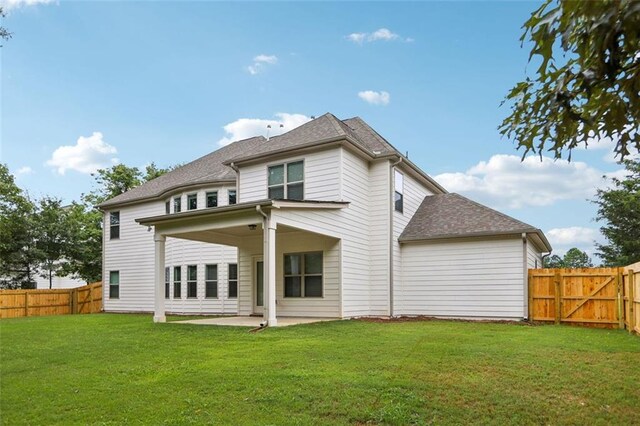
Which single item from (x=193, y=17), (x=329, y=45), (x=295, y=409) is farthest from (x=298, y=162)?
(x=295, y=409)

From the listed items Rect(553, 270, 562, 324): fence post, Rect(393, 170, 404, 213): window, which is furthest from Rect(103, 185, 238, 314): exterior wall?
Rect(553, 270, 562, 324): fence post

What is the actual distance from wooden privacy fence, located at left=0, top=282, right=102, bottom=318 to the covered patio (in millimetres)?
11208

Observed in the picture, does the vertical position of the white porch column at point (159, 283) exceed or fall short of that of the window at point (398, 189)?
it falls short

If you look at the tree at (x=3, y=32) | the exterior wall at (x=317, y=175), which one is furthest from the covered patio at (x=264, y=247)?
the tree at (x=3, y=32)

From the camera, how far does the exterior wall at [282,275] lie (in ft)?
45.3

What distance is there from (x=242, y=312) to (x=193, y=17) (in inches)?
361

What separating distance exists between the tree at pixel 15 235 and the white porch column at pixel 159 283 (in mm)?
16283

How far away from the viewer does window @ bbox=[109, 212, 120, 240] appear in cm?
2205

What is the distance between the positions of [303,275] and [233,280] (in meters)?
4.60

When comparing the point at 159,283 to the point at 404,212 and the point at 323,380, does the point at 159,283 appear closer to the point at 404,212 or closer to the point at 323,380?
the point at 404,212

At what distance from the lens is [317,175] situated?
46.4 feet

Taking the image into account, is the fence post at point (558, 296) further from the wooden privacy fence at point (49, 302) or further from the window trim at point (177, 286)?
the wooden privacy fence at point (49, 302)

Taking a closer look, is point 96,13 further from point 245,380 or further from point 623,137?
point 623,137

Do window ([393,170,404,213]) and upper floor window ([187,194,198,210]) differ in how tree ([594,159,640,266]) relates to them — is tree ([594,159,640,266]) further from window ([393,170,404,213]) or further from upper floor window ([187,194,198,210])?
upper floor window ([187,194,198,210])
